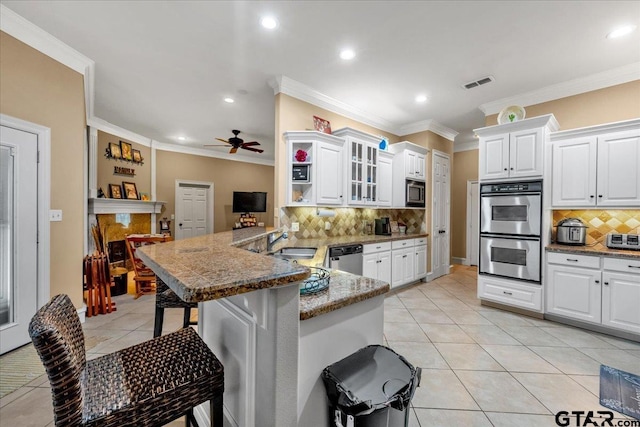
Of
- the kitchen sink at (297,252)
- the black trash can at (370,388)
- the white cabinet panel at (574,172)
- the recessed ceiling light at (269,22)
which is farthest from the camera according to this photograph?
the white cabinet panel at (574,172)

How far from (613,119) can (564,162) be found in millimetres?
796

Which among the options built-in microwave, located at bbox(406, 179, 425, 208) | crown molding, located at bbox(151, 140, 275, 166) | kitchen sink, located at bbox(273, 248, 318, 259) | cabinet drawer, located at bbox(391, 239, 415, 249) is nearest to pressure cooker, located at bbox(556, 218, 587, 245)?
cabinet drawer, located at bbox(391, 239, 415, 249)

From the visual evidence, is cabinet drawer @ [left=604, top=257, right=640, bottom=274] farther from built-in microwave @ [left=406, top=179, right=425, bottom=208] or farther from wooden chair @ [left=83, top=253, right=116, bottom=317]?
wooden chair @ [left=83, top=253, right=116, bottom=317]

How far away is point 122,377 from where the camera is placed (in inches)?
37.2

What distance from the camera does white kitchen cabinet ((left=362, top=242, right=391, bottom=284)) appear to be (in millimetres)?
3639

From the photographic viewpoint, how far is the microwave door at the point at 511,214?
3.15 meters

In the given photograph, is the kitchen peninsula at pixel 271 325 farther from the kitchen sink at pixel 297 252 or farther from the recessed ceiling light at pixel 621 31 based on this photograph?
the recessed ceiling light at pixel 621 31

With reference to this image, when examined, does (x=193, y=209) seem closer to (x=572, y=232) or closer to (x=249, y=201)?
(x=249, y=201)

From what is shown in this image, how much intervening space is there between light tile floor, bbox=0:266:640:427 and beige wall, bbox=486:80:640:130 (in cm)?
249

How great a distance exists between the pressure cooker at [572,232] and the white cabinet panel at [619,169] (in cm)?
30

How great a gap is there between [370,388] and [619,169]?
365cm

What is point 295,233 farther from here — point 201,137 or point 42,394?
point 201,137

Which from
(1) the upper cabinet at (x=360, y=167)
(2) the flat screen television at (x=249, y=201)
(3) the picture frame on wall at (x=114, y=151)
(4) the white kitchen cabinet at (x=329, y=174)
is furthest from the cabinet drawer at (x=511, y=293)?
(3) the picture frame on wall at (x=114, y=151)

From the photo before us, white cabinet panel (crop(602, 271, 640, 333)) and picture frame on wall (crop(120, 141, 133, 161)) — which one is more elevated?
picture frame on wall (crop(120, 141, 133, 161))
